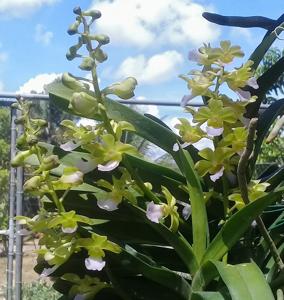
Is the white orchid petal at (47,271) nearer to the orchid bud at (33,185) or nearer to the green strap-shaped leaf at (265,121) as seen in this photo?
the orchid bud at (33,185)

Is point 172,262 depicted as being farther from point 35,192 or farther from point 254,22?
point 254,22

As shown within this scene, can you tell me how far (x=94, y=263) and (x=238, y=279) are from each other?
0.22 meters

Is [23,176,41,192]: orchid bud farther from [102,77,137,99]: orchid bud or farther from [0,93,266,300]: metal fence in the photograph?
[0,93,266,300]: metal fence

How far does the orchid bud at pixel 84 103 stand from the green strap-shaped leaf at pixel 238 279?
11.0 inches

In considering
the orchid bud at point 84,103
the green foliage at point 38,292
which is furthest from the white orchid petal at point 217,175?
the green foliage at point 38,292

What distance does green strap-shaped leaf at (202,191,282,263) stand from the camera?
0.86 meters

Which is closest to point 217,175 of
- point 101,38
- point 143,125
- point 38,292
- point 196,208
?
point 196,208

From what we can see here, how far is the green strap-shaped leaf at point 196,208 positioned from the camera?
94 centimetres

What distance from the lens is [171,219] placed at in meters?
0.95

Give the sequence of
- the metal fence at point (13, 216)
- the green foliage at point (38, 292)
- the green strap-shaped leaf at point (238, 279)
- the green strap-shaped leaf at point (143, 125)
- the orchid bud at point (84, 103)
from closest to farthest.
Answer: the green strap-shaped leaf at point (238, 279), the orchid bud at point (84, 103), the green strap-shaped leaf at point (143, 125), the metal fence at point (13, 216), the green foliage at point (38, 292)

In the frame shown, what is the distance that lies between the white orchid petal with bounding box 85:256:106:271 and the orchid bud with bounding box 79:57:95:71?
0.91 ft

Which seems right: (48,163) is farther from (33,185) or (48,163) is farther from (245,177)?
(245,177)

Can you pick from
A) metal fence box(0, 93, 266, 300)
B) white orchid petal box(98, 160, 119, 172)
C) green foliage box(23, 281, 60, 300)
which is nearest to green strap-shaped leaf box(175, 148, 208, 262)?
white orchid petal box(98, 160, 119, 172)

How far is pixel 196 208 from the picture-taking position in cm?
95
